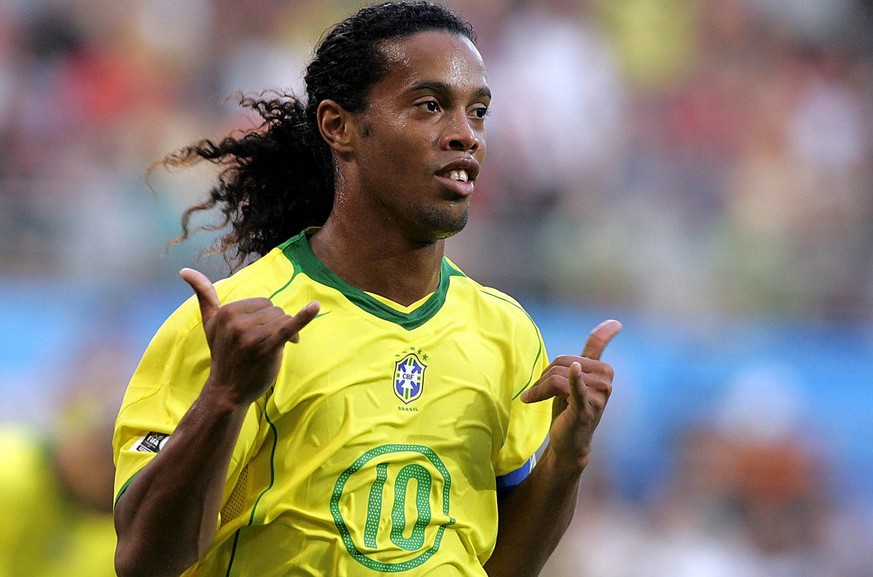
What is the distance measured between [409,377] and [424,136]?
462 mm

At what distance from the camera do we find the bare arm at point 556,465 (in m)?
2.45

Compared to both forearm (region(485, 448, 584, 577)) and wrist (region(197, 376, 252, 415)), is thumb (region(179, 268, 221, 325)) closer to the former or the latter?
wrist (region(197, 376, 252, 415))

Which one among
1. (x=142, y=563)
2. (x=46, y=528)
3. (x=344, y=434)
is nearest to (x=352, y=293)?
(x=344, y=434)

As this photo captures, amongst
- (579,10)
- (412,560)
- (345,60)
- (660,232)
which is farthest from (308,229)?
(579,10)

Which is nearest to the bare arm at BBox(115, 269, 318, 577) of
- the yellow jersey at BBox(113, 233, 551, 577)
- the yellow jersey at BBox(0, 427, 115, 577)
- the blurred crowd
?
the yellow jersey at BBox(113, 233, 551, 577)

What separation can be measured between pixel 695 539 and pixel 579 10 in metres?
3.37

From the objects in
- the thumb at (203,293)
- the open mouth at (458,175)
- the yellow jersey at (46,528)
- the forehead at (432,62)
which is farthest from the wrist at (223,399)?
the yellow jersey at (46,528)

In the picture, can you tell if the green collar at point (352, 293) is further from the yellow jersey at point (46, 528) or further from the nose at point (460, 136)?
the yellow jersey at point (46, 528)

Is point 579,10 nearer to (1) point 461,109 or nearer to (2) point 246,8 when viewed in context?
(2) point 246,8

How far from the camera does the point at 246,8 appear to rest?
7707 mm

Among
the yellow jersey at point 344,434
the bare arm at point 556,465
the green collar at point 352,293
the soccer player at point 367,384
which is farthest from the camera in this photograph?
the green collar at point 352,293

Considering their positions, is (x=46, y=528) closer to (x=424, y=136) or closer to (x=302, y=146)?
(x=302, y=146)

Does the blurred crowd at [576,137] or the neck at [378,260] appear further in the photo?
the blurred crowd at [576,137]

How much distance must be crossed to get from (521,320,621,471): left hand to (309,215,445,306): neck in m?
0.33
